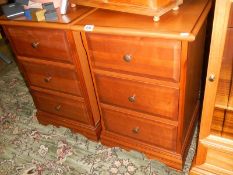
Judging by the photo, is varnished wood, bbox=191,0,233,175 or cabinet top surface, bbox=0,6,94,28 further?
cabinet top surface, bbox=0,6,94,28

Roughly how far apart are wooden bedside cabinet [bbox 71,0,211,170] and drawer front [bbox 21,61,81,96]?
17 cm

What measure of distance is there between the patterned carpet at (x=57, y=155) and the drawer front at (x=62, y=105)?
0.51 ft

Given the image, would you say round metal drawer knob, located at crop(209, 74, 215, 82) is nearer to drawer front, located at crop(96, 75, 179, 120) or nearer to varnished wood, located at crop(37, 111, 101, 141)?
drawer front, located at crop(96, 75, 179, 120)

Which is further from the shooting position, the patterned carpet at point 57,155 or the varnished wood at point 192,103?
the patterned carpet at point 57,155

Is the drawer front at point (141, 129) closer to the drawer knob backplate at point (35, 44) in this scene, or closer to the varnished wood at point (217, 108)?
the varnished wood at point (217, 108)

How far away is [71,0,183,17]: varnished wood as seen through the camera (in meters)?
1.06

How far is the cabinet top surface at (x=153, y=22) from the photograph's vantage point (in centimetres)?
102

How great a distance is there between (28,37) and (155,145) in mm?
953

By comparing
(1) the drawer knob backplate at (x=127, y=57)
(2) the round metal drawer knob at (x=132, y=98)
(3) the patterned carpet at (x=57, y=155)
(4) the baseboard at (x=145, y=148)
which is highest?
(1) the drawer knob backplate at (x=127, y=57)

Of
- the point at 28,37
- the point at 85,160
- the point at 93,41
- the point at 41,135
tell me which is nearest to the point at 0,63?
the point at 41,135

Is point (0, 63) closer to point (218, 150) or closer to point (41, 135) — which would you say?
point (41, 135)

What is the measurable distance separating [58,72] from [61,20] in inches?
13.4

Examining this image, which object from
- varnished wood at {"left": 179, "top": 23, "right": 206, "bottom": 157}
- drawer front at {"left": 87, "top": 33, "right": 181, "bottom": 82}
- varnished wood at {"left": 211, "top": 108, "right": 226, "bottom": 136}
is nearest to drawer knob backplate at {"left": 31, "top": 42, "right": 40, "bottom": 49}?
drawer front at {"left": 87, "top": 33, "right": 181, "bottom": 82}

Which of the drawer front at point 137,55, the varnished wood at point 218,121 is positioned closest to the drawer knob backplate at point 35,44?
the drawer front at point 137,55
